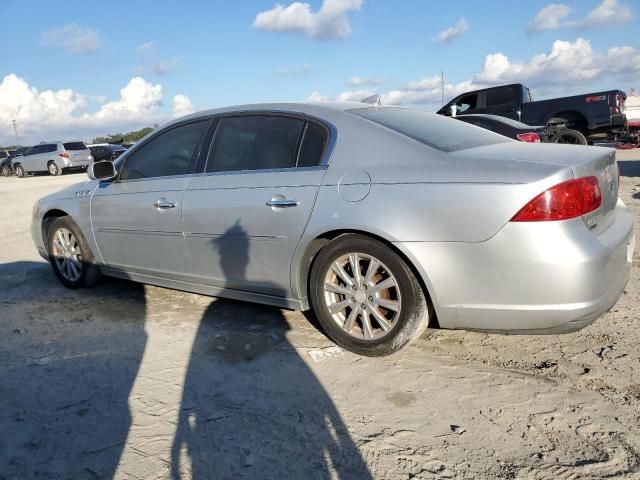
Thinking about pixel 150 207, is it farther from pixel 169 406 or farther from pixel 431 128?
pixel 431 128

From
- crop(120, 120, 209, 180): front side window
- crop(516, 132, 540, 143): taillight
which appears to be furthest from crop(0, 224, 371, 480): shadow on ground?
crop(516, 132, 540, 143): taillight

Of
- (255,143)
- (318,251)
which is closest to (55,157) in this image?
(255,143)

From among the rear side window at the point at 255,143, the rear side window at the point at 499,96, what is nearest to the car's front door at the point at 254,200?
the rear side window at the point at 255,143

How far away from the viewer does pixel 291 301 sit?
352cm

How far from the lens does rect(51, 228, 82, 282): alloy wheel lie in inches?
195

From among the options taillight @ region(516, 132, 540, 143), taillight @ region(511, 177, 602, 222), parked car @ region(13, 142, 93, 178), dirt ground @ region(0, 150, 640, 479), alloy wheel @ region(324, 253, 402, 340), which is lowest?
dirt ground @ region(0, 150, 640, 479)

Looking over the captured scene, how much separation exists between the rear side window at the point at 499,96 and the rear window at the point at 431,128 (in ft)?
34.3

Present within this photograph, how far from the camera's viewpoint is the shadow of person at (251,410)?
2293 mm

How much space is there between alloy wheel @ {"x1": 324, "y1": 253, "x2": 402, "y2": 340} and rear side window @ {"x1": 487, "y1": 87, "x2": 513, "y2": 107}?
38.3 feet

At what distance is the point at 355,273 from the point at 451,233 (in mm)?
670

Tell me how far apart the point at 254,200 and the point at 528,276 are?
1765 mm

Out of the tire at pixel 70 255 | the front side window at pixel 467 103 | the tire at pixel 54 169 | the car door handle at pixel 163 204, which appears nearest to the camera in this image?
the car door handle at pixel 163 204

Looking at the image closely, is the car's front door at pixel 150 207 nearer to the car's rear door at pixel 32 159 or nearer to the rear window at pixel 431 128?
the rear window at pixel 431 128

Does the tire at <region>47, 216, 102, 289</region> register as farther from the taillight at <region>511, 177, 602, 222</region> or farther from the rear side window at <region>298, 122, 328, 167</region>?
the taillight at <region>511, 177, 602, 222</region>
